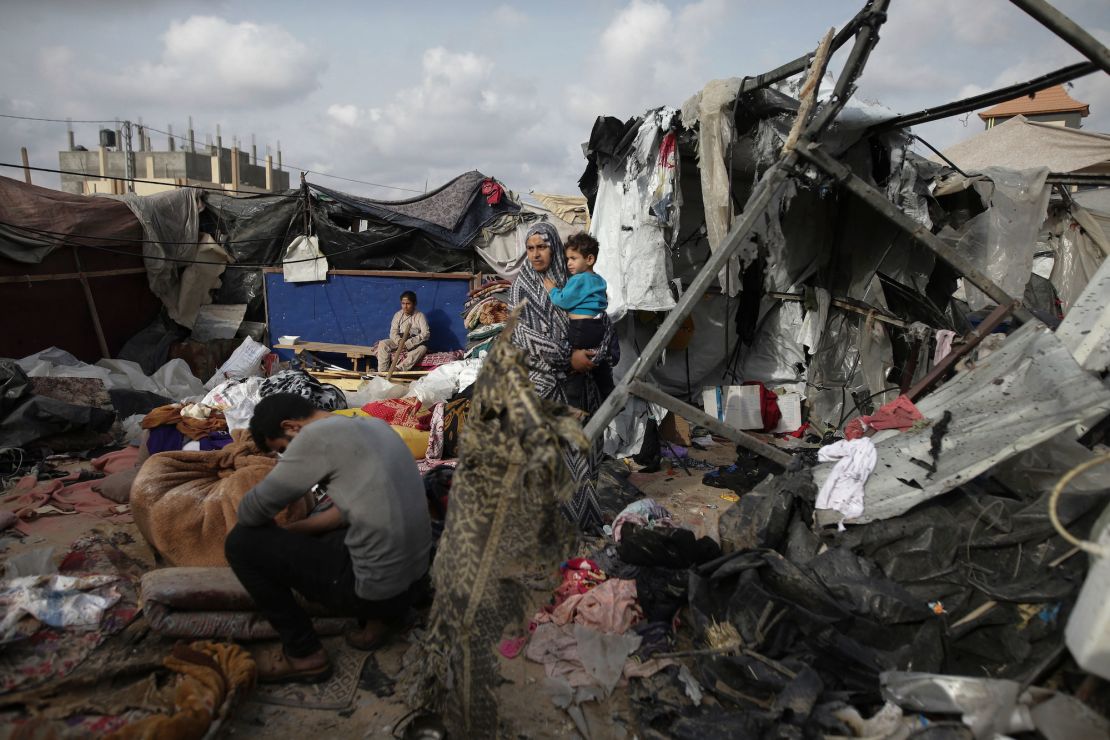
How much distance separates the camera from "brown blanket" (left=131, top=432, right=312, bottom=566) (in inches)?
133

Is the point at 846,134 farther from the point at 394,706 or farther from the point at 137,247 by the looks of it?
the point at 137,247

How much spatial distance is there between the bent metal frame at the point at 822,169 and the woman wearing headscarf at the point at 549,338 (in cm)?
72

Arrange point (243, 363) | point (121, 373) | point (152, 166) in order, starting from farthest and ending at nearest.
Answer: point (152, 166) < point (243, 363) < point (121, 373)

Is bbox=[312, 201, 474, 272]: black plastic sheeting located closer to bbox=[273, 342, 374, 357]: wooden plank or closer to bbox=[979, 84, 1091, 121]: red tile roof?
bbox=[273, 342, 374, 357]: wooden plank

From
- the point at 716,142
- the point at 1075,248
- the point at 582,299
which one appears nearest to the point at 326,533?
the point at 582,299

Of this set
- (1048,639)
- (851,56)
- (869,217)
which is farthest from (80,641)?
(869,217)

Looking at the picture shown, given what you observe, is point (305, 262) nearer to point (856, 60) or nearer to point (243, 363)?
point (243, 363)

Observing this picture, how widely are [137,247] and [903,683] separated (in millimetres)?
9896

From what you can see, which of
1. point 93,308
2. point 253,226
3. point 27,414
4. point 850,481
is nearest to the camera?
point 850,481

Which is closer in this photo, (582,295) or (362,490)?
(362,490)

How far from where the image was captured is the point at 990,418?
3068 millimetres

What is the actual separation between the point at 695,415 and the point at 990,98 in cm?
279

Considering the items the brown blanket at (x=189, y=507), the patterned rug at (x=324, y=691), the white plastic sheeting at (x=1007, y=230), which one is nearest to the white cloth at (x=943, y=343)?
the white plastic sheeting at (x=1007, y=230)

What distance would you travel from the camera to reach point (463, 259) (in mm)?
9297
